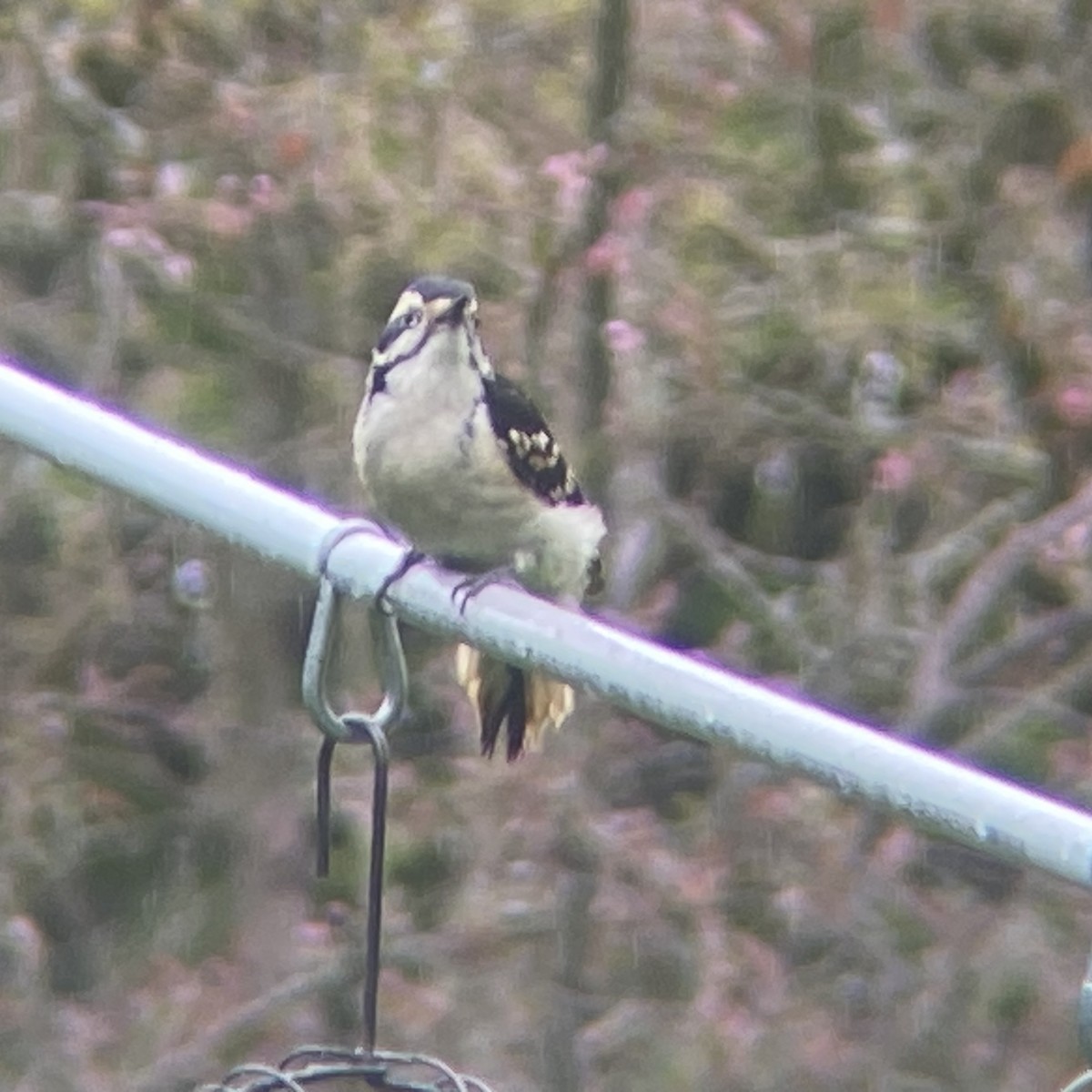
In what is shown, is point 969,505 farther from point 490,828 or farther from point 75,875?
point 75,875

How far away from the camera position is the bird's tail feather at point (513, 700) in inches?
130

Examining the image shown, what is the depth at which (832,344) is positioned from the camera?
4504 mm

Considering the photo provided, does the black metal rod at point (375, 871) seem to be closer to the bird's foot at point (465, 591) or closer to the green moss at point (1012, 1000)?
the bird's foot at point (465, 591)

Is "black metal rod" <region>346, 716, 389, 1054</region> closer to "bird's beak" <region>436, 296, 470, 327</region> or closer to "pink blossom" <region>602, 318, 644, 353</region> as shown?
"bird's beak" <region>436, 296, 470, 327</region>

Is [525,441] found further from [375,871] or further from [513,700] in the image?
[375,871]

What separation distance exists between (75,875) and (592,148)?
3.32 m

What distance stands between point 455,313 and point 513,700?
2.25 feet

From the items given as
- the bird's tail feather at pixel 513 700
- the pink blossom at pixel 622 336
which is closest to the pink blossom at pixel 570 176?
the pink blossom at pixel 622 336

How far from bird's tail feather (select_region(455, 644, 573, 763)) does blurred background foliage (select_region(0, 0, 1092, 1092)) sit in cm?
128

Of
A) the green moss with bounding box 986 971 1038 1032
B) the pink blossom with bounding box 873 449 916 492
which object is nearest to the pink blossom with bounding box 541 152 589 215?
the pink blossom with bounding box 873 449 916 492

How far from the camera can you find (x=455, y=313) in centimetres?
307

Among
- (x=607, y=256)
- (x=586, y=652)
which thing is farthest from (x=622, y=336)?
(x=586, y=652)

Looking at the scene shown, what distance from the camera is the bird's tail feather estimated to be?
330 cm

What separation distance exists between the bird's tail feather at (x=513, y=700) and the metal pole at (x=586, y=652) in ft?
3.38
